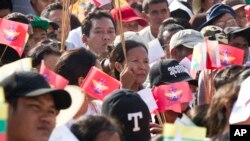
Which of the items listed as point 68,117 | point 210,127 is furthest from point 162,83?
point 210,127

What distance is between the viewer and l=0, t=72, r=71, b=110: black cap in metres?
6.34

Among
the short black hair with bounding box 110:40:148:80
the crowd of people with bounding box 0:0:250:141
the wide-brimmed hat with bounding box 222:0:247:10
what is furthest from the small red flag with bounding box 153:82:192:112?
the wide-brimmed hat with bounding box 222:0:247:10

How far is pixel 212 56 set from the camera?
950 cm

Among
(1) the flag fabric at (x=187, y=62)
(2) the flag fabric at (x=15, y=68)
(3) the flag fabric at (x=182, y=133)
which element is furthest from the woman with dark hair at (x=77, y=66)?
(3) the flag fabric at (x=182, y=133)

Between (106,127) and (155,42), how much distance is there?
429cm

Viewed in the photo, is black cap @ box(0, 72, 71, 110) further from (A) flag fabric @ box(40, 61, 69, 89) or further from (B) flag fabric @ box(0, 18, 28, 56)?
(B) flag fabric @ box(0, 18, 28, 56)

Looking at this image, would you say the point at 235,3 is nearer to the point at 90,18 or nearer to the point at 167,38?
the point at 167,38

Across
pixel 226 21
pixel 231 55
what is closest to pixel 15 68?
pixel 231 55

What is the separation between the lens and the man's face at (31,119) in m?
6.21

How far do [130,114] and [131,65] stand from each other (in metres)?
1.95

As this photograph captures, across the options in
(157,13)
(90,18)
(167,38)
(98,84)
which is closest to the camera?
(98,84)

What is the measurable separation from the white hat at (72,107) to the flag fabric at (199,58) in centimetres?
169

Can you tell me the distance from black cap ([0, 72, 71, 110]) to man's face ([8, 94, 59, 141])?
0.12 feet

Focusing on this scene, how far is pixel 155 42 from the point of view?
10.9 metres
